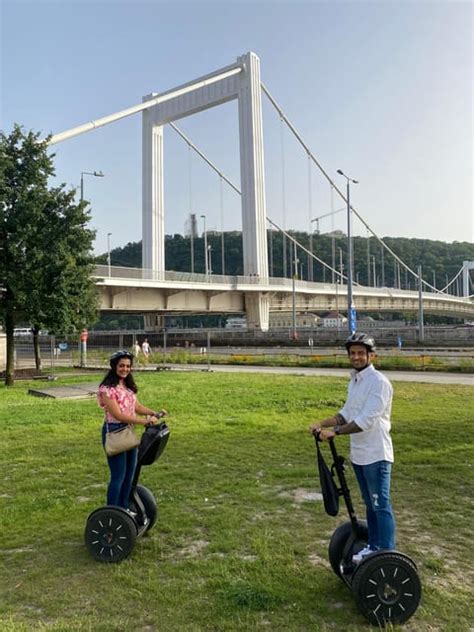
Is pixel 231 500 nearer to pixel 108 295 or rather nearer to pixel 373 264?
pixel 108 295

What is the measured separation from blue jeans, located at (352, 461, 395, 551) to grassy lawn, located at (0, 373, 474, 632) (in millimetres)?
448

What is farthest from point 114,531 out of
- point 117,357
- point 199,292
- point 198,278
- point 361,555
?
point 199,292

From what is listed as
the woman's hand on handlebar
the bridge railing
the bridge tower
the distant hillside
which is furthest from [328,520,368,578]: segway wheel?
the distant hillside

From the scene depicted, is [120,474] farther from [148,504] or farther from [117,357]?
[117,357]

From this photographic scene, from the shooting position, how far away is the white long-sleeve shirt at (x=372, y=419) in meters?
3.07

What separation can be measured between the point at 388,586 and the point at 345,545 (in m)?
0.42

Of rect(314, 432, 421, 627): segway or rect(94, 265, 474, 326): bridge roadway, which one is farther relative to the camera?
rect(94, 265, 474, 326): bridge roadway

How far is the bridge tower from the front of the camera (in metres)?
49.5

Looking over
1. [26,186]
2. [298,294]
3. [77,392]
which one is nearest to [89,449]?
[77,392]

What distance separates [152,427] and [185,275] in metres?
40.6

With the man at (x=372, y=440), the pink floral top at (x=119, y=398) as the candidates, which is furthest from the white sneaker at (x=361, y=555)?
the pink floral top at (x=119, y=398)

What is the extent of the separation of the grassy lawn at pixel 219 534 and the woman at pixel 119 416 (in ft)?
1.63

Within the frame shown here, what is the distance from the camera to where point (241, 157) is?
1992 inches

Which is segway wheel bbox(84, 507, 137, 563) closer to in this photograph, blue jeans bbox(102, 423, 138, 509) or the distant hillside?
blue jeans bbox(102, 423, 138, 509)
